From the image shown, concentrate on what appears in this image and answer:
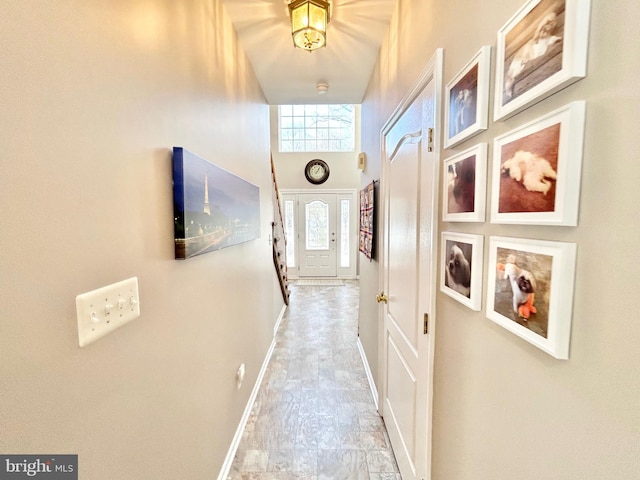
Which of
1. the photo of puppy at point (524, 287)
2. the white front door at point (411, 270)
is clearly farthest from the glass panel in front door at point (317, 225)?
the photo of puppy at point (524, 287)

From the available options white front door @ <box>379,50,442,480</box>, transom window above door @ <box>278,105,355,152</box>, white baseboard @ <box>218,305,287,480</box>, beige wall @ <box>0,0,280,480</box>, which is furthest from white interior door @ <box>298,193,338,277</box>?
beige wall @ <box>0,0,280,480</box>

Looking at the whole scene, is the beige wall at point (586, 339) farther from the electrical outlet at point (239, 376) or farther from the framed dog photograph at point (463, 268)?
the electrical outlet at point (239, 376)

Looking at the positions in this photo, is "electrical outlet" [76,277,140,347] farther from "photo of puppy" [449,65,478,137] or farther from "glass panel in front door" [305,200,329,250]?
"glass panel in front door" [305,200,329,250]

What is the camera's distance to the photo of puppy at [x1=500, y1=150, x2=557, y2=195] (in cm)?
53

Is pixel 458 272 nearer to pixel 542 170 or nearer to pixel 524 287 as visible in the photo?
pixel 524 287

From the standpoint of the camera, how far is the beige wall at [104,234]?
0.50 metres

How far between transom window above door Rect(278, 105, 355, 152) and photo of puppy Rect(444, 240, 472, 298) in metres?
5.58

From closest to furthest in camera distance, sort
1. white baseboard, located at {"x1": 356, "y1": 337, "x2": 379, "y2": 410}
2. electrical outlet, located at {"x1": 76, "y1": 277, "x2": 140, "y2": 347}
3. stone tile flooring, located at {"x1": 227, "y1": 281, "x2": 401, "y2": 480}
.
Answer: electrical outlet, located at {"x1": 76, "y1": 277, "x2": 140, "y2": 347} → stone tile flooring, located at {"x1": 227, "y1": 281, "x2": 401, "y2": 480} → white baseboard, located at {"x1": 356, "y1": 337, "x2": 379, "y2": 410}

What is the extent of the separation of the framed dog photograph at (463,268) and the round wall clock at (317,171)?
535 cm

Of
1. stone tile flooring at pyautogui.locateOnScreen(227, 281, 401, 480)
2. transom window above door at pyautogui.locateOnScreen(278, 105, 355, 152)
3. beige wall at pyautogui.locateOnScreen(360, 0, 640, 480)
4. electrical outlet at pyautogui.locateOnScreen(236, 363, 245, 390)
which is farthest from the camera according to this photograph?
transom window above door at pyautogui.locateOnScreen(278, 105, 355, 152)

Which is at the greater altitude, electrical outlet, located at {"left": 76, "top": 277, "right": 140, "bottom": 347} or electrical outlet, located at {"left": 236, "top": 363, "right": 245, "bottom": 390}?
electrical outlet, located at {"left": 76, "top": 277, "right": 140, "bottom": 347}

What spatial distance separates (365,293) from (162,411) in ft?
6.75

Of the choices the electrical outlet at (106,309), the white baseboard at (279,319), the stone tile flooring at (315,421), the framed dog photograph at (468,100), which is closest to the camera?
the electrical outlet at (106,309)

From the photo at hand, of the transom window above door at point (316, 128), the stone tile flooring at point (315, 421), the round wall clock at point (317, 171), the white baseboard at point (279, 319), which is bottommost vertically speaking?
the stone tile flooring at point (315, 421)
